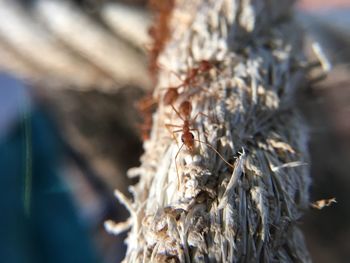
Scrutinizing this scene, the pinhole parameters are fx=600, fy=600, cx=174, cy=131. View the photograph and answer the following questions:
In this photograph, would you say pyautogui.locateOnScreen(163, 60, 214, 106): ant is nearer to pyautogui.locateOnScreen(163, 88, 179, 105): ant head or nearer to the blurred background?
pyautogui.locateOnScreen(163, 88, 179, 105): ant head

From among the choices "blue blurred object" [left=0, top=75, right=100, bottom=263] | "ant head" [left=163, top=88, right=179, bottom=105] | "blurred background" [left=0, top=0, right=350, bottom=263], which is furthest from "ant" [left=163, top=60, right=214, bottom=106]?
"blue blurred object" [left=0, top=75, right=100, bottom=263]

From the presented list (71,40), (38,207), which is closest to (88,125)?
(71,40)

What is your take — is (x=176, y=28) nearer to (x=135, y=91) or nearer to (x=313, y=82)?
(x=313, y=82)

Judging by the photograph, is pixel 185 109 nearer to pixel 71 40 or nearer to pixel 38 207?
pixel 71 40

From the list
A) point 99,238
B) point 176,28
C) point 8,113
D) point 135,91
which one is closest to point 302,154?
point 176,28

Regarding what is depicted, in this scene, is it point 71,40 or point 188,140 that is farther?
point 71,40

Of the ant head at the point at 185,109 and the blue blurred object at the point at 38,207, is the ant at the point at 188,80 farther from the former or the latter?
the blue blurred object at the point at 38,207
